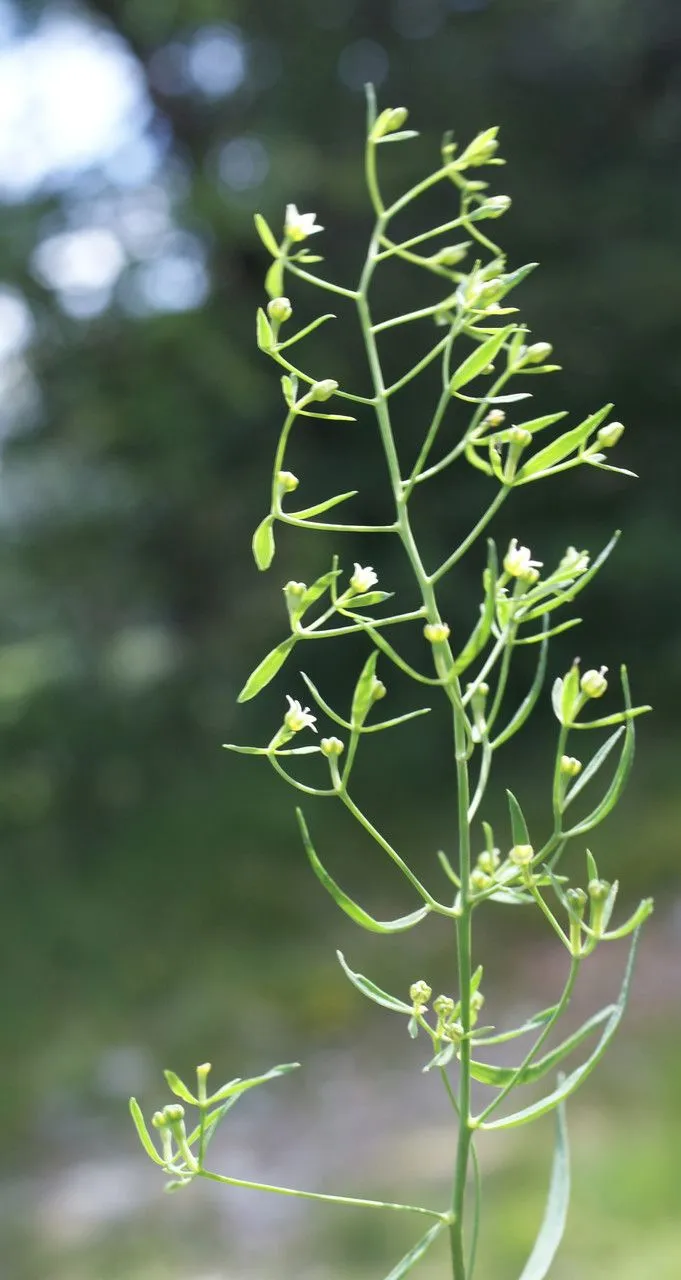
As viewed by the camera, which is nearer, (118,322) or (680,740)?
(118,322)

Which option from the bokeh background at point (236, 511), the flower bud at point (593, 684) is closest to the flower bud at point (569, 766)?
the flower bud at point (593, 684)

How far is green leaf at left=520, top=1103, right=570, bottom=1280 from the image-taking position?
35 cm

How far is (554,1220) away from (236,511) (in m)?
2.96

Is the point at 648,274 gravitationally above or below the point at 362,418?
above

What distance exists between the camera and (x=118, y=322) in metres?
2.85

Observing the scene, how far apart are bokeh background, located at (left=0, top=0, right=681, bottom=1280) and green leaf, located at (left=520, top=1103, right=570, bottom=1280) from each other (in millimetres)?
1958

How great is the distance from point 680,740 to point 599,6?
1981mm

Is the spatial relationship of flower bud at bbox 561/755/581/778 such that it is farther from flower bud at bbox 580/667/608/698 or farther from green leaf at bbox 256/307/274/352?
green leaf at bbox 256/307/274/352

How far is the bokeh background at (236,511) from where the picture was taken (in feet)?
8.32

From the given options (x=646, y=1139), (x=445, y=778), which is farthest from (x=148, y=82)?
(x=646, y=1139)

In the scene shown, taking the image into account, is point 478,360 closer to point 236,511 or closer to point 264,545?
point 264,545

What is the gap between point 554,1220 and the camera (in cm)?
37

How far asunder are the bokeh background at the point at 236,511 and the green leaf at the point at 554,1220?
1.96 m

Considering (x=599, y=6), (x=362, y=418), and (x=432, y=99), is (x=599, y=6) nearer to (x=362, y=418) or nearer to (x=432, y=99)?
(x=432, y=99)
